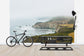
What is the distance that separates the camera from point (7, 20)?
8.27m

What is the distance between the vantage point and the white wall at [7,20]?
8031mm

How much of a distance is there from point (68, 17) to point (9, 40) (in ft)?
9.83

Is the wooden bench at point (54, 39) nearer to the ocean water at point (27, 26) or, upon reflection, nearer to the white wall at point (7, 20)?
the white wall at point (7, 20)

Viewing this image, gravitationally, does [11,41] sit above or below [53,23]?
below

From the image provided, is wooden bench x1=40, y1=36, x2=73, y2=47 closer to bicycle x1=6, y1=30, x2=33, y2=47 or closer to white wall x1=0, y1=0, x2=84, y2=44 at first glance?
bicycle x1=6, y1=30, x2=33, y2=47

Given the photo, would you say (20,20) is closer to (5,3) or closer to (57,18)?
(5,3)

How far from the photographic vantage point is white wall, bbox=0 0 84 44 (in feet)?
26.3

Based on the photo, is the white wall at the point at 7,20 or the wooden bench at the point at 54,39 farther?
the white wall at the point at 7,20

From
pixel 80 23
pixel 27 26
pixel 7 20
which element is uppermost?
pixel 7 20

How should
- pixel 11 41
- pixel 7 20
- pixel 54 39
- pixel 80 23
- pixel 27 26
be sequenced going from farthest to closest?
1. pixel 27 26
2. pixel 7 20
3. pixel 80 23
4. pixel 11 41
5. pixel 54 39

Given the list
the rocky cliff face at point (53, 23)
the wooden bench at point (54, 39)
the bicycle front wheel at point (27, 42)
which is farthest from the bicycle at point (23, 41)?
the rocky cliff face at point (53, 23)

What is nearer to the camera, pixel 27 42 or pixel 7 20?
A: pixel 27 42

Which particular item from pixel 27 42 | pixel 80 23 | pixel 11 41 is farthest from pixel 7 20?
pixel 80 23

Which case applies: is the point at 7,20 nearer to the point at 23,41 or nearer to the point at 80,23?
the point at 23,41
